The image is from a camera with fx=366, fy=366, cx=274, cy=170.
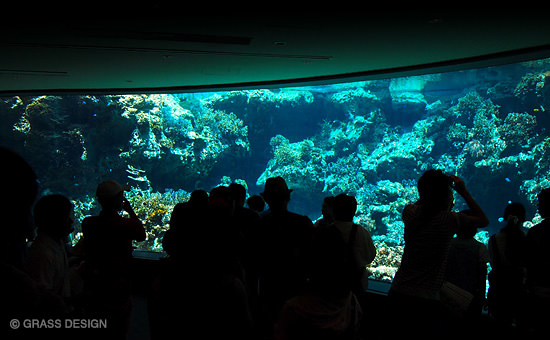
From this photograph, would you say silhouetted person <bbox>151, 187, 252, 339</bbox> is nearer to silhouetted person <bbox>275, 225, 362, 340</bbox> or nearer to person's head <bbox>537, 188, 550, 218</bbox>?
silhouetted person <bbox>275, 225, 362, 340</bbox>

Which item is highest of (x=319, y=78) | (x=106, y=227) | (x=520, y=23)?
(x=319, y=78)

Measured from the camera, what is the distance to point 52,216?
2.10 meters

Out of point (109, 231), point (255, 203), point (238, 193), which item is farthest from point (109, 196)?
point (255, 203)

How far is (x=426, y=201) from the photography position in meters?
2.33

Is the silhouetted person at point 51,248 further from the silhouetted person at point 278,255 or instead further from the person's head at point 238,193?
the person's head at point 238,193

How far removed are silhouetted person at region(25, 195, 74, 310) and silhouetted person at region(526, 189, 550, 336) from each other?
2.86m

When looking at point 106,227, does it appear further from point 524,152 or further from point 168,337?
point 524,152

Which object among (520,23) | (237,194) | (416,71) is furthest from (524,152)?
(237,194)

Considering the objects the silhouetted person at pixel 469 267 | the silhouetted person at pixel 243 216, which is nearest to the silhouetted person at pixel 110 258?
the silhouetted person at pixel 243 216

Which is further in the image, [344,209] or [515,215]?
[515,215]

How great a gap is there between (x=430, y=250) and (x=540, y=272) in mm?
756

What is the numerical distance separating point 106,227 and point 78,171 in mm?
18430

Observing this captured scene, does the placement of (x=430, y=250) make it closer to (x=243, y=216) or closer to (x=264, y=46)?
(x=243, y=216)

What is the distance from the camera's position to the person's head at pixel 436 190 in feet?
7.52
